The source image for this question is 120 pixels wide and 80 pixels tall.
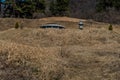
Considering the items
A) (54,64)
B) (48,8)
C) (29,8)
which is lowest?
(48,8)

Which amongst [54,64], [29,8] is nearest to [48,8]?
[29,8]

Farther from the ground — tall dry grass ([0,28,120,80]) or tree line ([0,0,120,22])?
tall dry grass ([0,28,120,80])

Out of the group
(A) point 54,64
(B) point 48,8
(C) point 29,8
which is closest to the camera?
(A) point 54,64


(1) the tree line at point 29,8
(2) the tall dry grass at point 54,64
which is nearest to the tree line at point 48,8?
(1) the tree line at point 29,8

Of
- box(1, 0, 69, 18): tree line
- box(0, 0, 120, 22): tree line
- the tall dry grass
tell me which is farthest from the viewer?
box(0, 0, 120, 22): tree line

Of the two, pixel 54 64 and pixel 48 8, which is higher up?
pixel 54 64

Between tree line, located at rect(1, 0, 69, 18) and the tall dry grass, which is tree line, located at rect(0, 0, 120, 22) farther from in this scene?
the tall dry grass

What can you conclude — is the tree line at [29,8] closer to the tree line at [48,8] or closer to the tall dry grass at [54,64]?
the tree line at [48,8]

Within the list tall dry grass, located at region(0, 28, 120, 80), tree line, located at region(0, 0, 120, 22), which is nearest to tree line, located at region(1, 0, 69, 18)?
tree line, located at region(0, 0, 120, 22)

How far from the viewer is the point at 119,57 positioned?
11344 mm

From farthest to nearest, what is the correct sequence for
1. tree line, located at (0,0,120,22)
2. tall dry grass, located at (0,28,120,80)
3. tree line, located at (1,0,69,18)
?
tree line, located at (0,0,120,22) → tree line, located at (1,0,69,18) → tall dry grass, located at (0,28,120,80)

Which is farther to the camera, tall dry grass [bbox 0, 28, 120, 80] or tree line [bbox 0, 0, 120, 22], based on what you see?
tree line [bbox 0, 0, 120, 22]

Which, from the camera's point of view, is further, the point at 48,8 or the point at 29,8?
the point at 48,8

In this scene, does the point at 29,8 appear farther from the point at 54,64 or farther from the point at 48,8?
the point at 54,64
